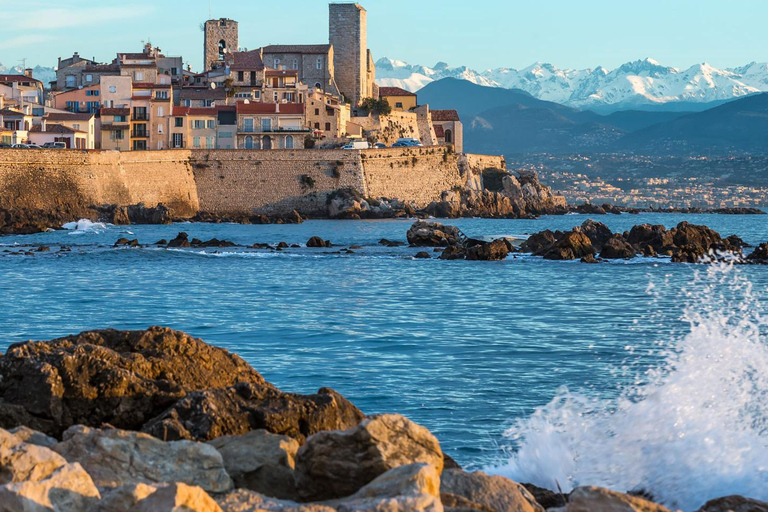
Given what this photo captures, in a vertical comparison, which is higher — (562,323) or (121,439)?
(121,439)

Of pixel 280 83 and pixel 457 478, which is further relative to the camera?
pixel 280 83

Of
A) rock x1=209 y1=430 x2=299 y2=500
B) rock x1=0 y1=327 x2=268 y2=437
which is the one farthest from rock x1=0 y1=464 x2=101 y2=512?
rock x1=0 y1=327 x2=268 y2=437

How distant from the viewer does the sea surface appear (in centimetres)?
1164

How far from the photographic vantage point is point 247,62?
77.0m

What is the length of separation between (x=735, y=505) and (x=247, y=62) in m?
71.5

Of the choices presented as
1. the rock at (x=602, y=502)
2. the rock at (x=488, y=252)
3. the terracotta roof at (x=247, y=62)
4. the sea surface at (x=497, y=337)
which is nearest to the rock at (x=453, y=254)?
the rock at (x=488, y=252)

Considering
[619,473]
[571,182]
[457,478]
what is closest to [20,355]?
[457,478]

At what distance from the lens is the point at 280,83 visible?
252ft

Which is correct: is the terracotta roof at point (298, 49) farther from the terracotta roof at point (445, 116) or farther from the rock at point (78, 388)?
the rock at point (78, 388)

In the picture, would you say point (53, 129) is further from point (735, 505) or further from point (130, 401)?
point (735, 505)

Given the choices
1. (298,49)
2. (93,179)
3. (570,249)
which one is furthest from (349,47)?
(570,249)

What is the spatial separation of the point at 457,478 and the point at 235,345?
1277cm

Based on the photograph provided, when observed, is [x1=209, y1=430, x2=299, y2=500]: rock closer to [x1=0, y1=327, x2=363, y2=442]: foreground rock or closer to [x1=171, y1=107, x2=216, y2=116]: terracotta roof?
[x1=0, y1=327, x2=363, y2=442]: foreground rock

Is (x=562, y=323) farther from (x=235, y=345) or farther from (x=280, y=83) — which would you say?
Result: (x=280, y=83)
